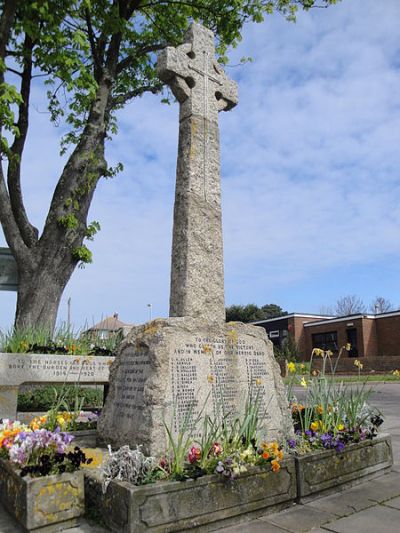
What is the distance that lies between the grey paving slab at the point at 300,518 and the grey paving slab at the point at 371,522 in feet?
0.32

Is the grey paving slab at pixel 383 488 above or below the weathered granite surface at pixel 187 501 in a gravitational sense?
below

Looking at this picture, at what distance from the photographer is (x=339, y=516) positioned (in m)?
3.38

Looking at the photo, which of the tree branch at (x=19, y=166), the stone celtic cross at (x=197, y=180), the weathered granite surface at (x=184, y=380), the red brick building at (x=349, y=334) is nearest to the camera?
the weathered granite surface at (x=184, y=380)

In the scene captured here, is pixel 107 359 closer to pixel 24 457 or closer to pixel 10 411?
pixel 10 411

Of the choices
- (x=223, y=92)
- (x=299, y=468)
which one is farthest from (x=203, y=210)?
(x=299, y=468)

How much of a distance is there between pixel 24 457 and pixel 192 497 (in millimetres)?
1261

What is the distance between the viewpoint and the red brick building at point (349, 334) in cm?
3192

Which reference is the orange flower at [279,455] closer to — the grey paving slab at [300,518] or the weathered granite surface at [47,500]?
the grey paving slab at [300,518]

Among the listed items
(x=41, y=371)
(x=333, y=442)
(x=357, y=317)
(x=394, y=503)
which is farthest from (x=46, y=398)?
(x=357, y=317)

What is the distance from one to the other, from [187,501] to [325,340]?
33954 millimetres

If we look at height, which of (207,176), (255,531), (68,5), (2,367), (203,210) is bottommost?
(255,531)

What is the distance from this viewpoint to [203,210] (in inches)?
184

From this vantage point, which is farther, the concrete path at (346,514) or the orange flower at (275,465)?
the orange flower at (275,465)

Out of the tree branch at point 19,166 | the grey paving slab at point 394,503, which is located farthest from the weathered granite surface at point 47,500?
the tree branch at point 19,166
